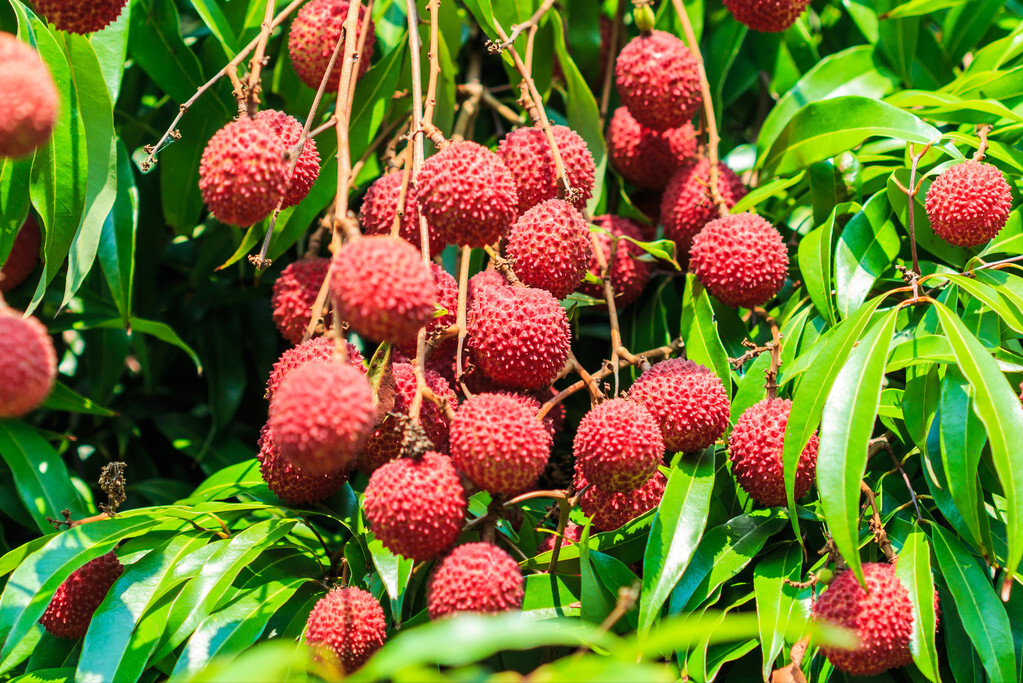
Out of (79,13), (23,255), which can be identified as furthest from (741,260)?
(23,255)

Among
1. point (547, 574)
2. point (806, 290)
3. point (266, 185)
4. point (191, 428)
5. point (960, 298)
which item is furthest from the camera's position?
point (191, 428)

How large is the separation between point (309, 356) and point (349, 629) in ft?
0.92

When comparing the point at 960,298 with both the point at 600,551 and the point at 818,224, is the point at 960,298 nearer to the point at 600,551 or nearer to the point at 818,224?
the point at 818,224

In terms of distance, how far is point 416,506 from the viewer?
0.81 m

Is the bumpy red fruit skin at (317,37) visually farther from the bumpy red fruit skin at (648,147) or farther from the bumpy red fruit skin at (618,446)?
the bumpy red fruit skin at (618,446)

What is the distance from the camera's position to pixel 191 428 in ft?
4.99

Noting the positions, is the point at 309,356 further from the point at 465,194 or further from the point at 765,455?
the point at 765,455

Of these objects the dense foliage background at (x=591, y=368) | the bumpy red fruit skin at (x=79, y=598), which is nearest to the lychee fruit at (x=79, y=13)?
the dense foliage background at (x=591, y=368)

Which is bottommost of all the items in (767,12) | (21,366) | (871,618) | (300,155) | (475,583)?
(871,618)

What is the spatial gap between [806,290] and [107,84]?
942 millimetres

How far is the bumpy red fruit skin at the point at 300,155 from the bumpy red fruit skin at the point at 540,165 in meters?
0.24

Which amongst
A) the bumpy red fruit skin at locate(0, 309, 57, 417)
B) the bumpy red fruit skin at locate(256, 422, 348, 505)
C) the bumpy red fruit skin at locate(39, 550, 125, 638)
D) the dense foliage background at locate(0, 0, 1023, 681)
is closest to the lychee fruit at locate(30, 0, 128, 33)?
the dense foliage background at locate(0, 0, 1023, 681)

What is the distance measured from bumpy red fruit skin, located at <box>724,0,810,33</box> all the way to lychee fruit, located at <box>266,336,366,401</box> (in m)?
0.75

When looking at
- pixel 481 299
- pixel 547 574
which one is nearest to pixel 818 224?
pixel 481 299
